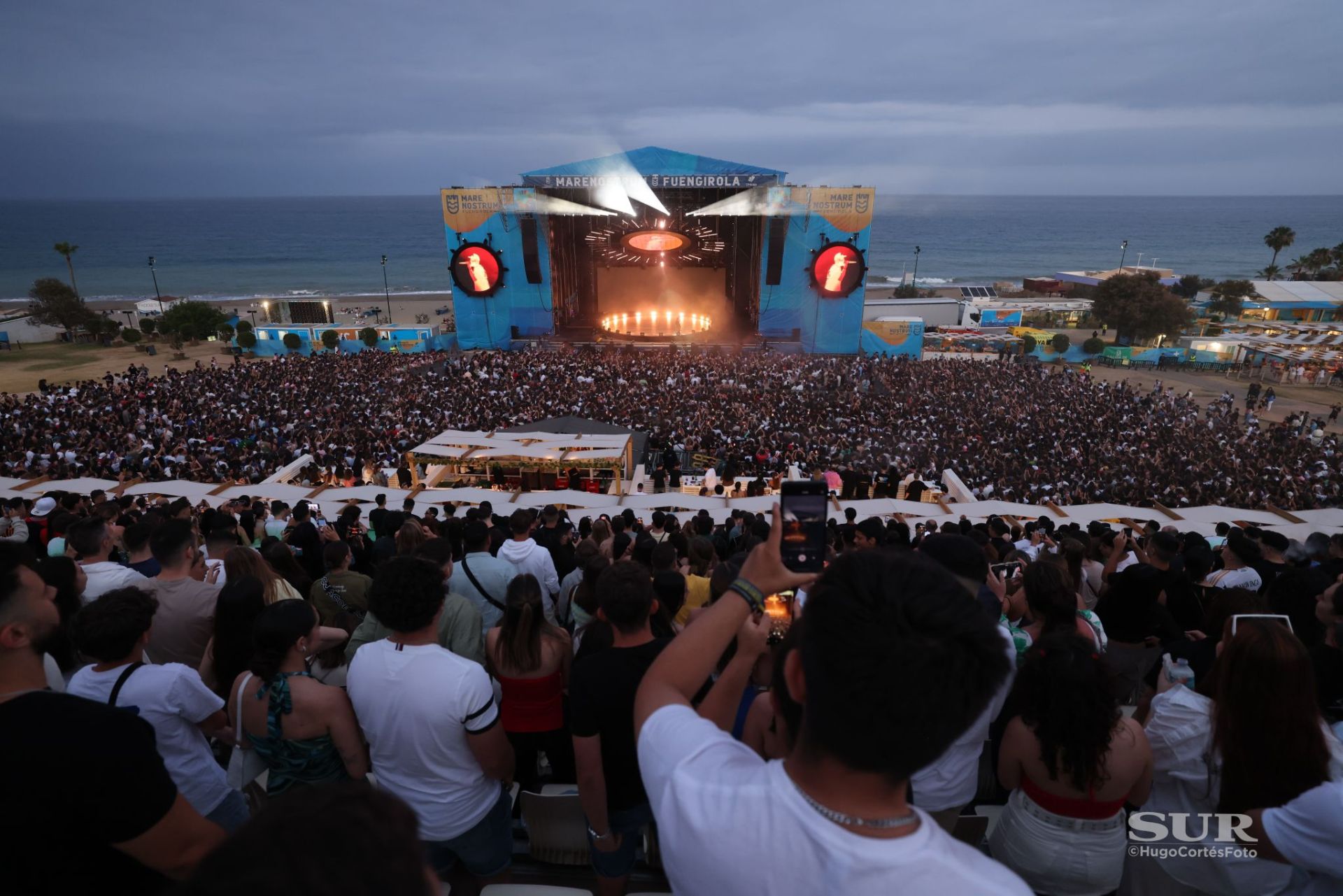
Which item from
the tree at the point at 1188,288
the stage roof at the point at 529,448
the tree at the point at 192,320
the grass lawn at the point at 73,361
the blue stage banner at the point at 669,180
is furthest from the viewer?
Answer: the tree at the point at 1188,288

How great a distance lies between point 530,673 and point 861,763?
6.19 feet

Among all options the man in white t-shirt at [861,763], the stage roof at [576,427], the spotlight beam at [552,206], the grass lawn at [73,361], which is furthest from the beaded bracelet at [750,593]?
the grass lawn at [73,361]

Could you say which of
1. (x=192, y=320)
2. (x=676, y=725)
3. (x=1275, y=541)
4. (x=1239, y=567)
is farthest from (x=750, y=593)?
(x=192, y=320)

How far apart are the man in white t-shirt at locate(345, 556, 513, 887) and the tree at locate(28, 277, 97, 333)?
46842 mm

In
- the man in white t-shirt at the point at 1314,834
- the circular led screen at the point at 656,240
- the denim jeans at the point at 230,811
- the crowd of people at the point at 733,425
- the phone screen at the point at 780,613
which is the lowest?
the crowd of people at the point at 733,425

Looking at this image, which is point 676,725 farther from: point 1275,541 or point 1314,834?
point 1275,541

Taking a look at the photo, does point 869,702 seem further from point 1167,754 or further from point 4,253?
point 4,253

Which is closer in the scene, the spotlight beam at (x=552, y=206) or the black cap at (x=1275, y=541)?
the black cap at (x=1275, y=541)

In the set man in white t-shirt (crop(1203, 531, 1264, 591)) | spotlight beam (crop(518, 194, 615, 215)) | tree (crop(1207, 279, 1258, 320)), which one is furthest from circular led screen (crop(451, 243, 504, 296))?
tree (crop(1207, 279, 1258, 320))

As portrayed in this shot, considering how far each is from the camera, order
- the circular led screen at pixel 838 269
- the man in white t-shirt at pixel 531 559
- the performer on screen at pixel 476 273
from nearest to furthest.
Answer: the man in white t-shirt at pixel 531 559 → the circular led screen at pixel 838 269 → the performer on screen at pixel 476 273

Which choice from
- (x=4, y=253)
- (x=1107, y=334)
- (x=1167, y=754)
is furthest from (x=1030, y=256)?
(x=4, y=253)

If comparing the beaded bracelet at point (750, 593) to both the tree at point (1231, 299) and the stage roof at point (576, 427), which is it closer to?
the stage roof at point (576, 427)

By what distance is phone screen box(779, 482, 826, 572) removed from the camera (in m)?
1.95

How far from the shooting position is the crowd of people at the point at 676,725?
99 centimetres
